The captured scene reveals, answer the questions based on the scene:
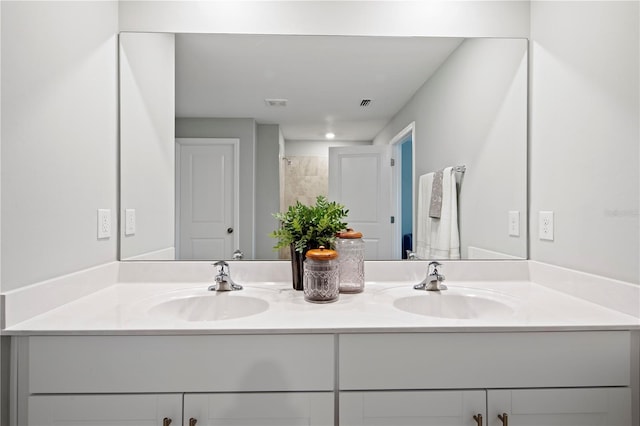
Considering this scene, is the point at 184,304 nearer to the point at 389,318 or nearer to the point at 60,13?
the point at 389,318

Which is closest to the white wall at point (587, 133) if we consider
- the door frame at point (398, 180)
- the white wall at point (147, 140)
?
the door frame at point (398, 180)

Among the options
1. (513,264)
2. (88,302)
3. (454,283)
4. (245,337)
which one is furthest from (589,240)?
(88,302)

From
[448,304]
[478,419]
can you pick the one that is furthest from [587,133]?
[478,419]

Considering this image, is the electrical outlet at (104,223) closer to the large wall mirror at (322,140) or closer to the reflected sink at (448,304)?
the large wall mirror at (322,140)

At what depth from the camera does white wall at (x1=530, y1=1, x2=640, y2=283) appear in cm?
107

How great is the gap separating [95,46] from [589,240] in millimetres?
1853

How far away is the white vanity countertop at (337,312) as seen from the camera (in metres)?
0.97

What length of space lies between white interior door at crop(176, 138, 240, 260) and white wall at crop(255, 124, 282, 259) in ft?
0.34

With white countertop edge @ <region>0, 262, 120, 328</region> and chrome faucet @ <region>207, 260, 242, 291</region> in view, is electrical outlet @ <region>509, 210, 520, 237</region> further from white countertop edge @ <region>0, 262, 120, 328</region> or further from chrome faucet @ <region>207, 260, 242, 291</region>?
white countertop edge @ <region>0, 262, 120, 328</region>

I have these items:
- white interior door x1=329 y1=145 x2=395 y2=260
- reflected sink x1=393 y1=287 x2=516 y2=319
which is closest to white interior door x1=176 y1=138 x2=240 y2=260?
white interior door x1=329 y1=145 x2=395 y2=260

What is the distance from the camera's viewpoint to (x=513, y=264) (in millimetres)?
1577

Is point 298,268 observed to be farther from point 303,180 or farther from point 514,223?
point 514,223

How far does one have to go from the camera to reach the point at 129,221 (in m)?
1.54

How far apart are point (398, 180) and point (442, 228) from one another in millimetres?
286
